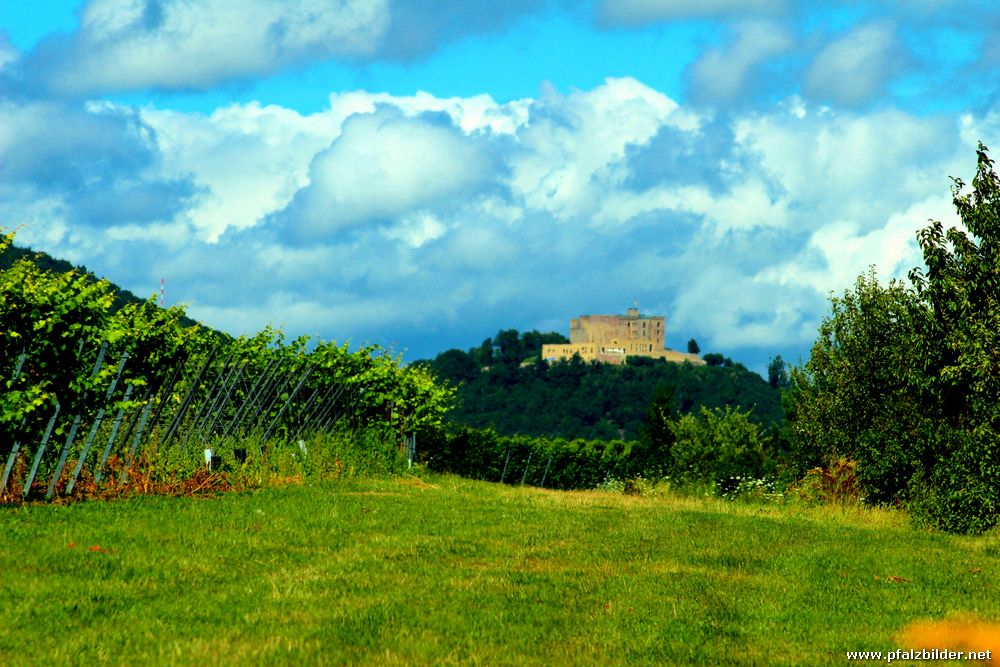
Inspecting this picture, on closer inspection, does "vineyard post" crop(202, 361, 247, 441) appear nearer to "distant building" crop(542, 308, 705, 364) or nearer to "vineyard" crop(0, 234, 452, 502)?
"vineyard" crop(0, 234, 452, 502)

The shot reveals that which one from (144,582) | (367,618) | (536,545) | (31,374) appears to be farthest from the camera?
(31,374)

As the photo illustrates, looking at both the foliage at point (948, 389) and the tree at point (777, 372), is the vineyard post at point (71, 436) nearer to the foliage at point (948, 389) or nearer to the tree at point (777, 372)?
the foliage at point (948, 389)

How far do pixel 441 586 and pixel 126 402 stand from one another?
6221 mm

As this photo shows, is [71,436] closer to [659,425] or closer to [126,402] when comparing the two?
[126,402]

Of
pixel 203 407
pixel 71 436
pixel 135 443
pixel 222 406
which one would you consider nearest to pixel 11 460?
pixel 71 436

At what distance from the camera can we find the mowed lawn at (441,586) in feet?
22.7

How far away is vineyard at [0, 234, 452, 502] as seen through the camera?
12227 mm

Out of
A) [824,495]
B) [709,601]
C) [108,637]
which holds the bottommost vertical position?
[108,637]

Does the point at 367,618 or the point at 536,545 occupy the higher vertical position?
the point at 536,545

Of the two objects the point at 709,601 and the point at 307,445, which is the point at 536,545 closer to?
the point at 709,601

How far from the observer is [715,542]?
12641mm

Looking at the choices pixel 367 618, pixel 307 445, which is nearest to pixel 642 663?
pixel 367 618

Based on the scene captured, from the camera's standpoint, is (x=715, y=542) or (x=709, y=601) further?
(x=715, y=542)

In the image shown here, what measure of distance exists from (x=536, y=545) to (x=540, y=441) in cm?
2849
